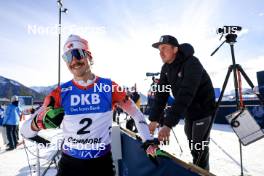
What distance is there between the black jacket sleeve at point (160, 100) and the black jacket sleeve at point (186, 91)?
18.0 inches

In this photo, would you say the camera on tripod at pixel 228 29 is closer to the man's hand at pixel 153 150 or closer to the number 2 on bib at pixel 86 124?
the man's hand at pixel 153 150

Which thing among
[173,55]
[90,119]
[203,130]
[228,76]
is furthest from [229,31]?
[90,119]

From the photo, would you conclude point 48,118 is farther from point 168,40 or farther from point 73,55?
point 168,40

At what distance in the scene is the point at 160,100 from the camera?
10.8 feet

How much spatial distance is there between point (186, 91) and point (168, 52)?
57 cm

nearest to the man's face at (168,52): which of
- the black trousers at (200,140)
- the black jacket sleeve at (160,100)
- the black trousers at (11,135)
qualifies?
the black jacket sleeve at (160,100)

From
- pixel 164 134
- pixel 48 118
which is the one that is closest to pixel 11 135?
pixel 48 118

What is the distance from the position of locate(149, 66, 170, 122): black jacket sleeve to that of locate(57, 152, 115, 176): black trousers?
33.4 inches

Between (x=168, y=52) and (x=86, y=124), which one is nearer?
(x=86, y=124)

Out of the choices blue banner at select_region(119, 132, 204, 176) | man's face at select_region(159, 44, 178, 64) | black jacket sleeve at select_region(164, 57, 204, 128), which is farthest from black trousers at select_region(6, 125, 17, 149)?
black jacket sleeve at select_region(164, 57, 204, 128)

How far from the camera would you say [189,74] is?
9.07 feet

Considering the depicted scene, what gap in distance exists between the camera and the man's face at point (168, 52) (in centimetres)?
298

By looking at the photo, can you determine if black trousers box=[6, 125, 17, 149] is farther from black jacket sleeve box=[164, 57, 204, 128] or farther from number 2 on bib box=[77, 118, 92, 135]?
black jacket sleeve box=[164, 57, 204, 128]

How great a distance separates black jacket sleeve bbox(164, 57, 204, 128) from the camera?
2553 millimetres
